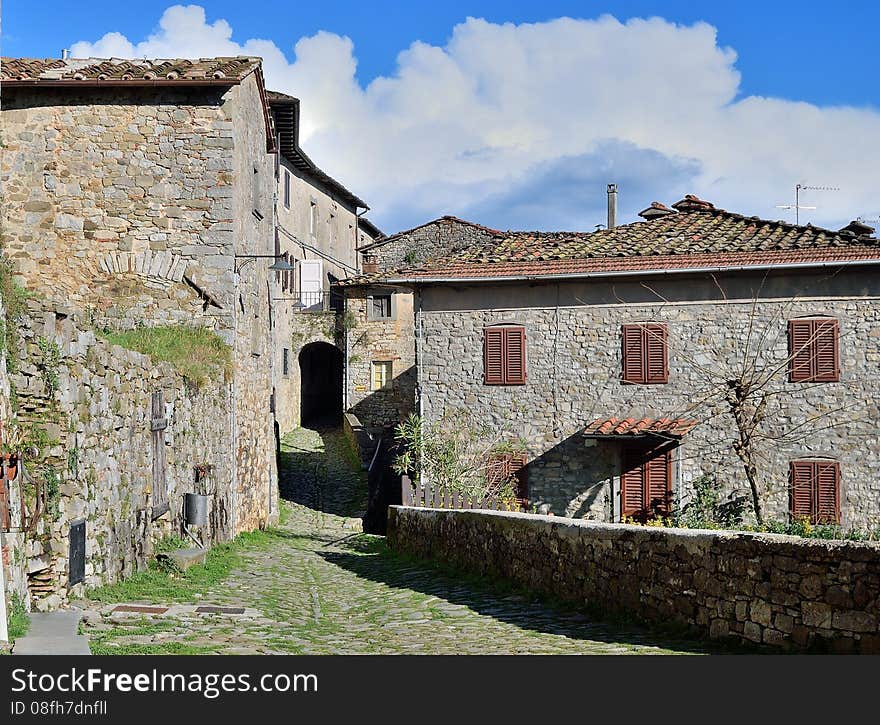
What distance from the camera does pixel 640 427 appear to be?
19156 mm

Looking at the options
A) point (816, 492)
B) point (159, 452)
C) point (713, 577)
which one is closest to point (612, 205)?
point (816, 492)

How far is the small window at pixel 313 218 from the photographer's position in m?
38.3

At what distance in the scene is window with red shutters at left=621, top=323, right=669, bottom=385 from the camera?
1980cm

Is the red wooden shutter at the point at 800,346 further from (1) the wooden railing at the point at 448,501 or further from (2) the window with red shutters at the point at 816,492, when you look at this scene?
(1) the wooden railing at the point at 448,501

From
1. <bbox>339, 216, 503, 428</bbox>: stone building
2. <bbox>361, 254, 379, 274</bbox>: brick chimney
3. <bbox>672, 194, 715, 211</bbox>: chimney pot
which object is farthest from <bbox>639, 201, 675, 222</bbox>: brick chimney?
<bbox>361, 254, 379, 274</bbox>: brick chimney

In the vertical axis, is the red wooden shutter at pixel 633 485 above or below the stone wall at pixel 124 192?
below

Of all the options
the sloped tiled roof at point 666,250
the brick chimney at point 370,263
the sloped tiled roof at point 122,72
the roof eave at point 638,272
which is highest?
the brick chimney at point 370,263

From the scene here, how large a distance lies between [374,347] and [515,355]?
14.7m

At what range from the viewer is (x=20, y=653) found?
551cm

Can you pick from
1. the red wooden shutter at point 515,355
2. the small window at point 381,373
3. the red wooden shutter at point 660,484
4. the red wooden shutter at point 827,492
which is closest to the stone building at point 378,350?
the small window at point 381,373

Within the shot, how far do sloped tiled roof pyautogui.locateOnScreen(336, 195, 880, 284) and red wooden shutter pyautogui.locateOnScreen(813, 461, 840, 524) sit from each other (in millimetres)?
3831

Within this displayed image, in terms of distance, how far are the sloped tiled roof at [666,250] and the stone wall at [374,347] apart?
11.9 metres

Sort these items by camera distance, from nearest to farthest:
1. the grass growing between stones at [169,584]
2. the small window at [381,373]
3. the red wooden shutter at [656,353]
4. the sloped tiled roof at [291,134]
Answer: the grass growing between stones at [169,584] → the red wooden shutter at [656,353] → the sloped tiled roof at [291,134] → the small window at [381,373]

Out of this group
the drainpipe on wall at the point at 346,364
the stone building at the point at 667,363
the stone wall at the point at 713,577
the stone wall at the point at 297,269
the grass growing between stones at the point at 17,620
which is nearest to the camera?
the stone wall at the point at 713,577
